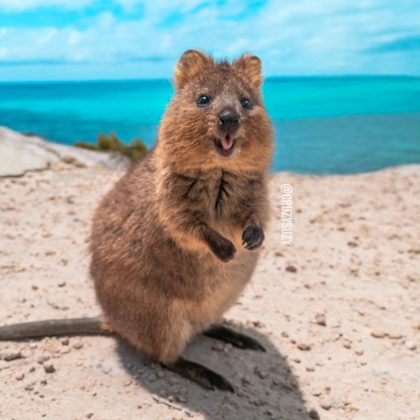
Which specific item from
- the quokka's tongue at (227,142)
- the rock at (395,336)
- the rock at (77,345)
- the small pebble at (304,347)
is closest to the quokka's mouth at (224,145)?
the quokka's tongue at (227,142)

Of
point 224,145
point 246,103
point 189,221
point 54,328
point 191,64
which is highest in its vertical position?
point 191,64

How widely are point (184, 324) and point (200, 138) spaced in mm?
1393

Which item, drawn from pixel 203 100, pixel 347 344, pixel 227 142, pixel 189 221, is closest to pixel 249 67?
pixel 203 100

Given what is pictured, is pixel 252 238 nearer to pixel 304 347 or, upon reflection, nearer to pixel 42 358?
pixel 304 347

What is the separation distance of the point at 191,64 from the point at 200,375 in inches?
91.3

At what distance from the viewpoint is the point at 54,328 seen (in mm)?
4539

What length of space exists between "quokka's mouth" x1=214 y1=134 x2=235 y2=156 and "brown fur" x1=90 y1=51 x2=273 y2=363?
0.03m

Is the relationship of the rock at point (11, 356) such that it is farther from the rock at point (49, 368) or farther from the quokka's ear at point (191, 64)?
the quokka's ear at point (191, 64)

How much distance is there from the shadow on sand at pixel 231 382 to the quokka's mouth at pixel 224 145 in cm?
176

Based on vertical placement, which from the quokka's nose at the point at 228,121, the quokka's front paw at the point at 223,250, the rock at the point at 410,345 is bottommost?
the rock at the point at 410,345

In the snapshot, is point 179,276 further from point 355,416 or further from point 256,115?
point 355,416

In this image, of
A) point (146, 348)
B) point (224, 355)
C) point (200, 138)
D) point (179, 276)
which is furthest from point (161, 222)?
point (224, 355)

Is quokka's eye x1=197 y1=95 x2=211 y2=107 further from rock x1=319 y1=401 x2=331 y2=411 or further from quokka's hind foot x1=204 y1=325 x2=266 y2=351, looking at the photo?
rock x1=319 y1=401 x2=331 y2=411

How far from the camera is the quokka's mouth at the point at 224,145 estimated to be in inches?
144
